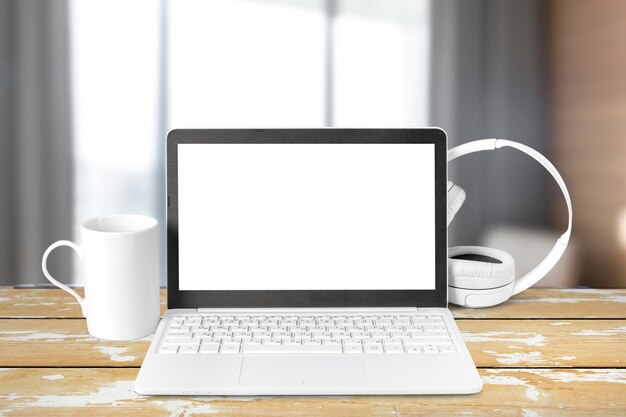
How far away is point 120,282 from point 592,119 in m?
0.95

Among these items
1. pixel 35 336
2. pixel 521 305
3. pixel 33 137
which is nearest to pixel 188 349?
pixel 35 336

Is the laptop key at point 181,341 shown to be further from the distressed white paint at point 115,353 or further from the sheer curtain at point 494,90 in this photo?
the sheer curtain at point 494,90

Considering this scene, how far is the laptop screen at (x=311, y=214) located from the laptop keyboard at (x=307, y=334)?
0.06 metres

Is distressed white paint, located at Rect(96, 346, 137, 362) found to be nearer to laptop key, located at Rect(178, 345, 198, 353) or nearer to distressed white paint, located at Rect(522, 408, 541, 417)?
laptop key, located at Rect(178, 345, 198, 353)

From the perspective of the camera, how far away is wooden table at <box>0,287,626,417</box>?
2.34 feet

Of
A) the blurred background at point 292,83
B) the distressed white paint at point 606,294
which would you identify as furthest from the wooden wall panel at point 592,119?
the distressed white paint at point 606,294

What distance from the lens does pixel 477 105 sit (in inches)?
49.7

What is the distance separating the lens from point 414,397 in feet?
2.42

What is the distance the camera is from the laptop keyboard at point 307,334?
0.83 m

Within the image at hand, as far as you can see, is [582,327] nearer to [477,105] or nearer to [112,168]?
[477,105]

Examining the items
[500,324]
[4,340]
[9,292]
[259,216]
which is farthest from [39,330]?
[500,324]

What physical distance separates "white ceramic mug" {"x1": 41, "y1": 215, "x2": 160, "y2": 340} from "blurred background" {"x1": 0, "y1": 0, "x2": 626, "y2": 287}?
0.41 m

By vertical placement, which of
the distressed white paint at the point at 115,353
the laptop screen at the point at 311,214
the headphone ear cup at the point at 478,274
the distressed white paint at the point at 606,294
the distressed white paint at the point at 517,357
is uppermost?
the laptop screen at the point at 311,214

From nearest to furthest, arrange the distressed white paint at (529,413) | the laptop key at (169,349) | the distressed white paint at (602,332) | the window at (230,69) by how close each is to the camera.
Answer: the distressed white paint at (529,413) → the laptop key at (169,349) → the distressed white paint at (602,332) → the window at (230,69)
